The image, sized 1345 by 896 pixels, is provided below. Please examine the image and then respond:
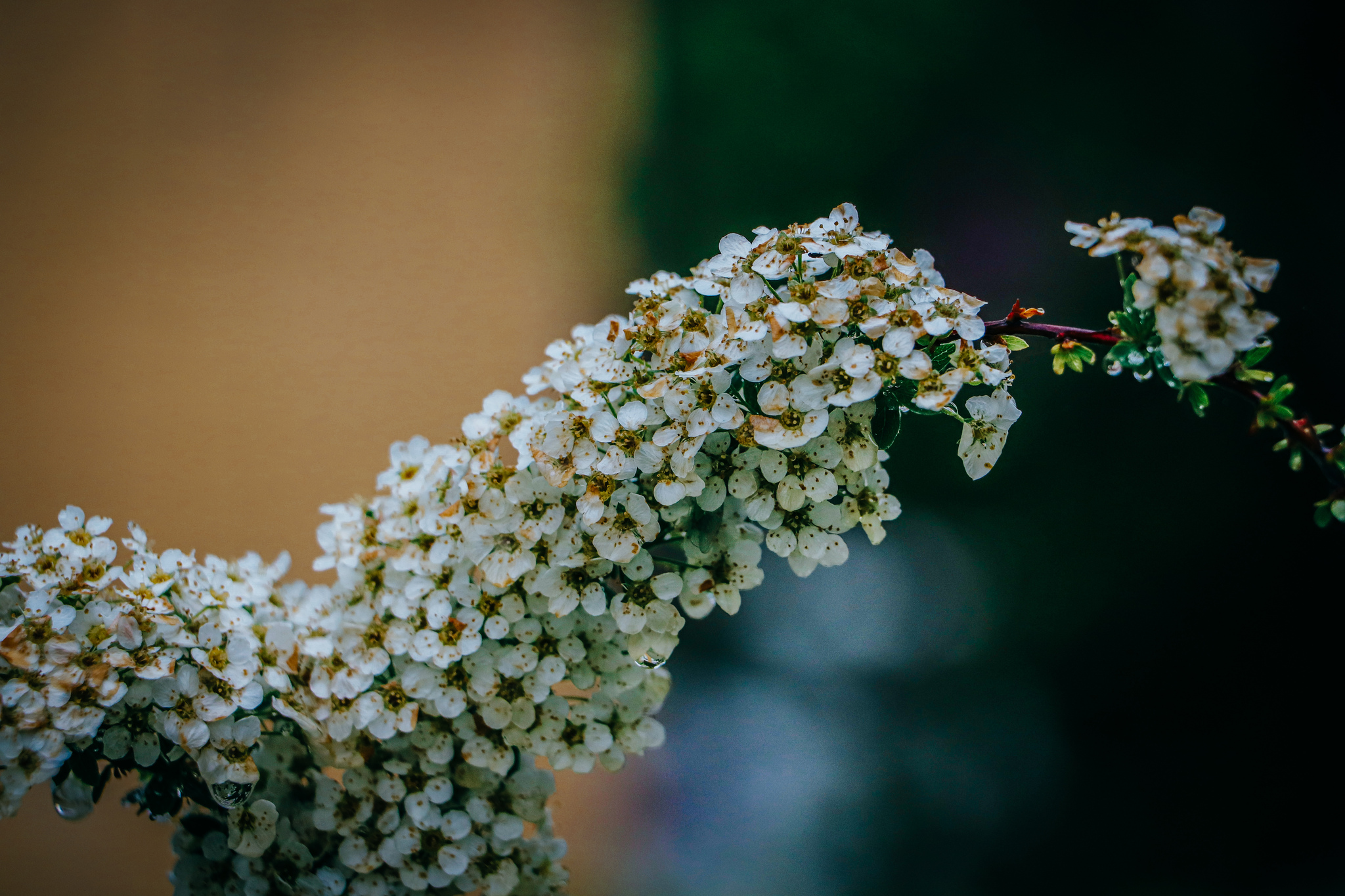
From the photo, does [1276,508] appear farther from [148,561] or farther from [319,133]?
[319,133]

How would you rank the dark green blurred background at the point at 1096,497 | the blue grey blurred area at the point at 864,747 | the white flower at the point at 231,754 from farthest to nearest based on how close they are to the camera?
the blue grey blurred area at the point at 864,747, the dark green blurred background at the point at 1096,497, the white flower at the point at 231,754

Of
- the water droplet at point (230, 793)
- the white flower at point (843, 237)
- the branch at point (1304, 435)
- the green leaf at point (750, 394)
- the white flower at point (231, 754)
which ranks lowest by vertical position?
the water droplet at point (230, 793)

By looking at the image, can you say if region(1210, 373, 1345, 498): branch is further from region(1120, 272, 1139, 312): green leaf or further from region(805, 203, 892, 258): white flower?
region(805, 203, 892, 258): white flower

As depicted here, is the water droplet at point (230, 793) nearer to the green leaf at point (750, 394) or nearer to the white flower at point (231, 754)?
the white flower at point (231, 754)

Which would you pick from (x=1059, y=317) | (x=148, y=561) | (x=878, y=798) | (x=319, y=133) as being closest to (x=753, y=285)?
(x=148, y=561)

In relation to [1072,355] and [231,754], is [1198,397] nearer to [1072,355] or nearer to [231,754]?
[1072,355]

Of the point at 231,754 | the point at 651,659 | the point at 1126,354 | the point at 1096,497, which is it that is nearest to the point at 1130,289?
the point at 1126,354

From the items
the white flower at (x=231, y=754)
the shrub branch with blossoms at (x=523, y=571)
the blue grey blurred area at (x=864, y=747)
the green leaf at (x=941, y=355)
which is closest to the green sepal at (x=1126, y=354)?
the shrub branch with blossoms at (x=523, y=571)
